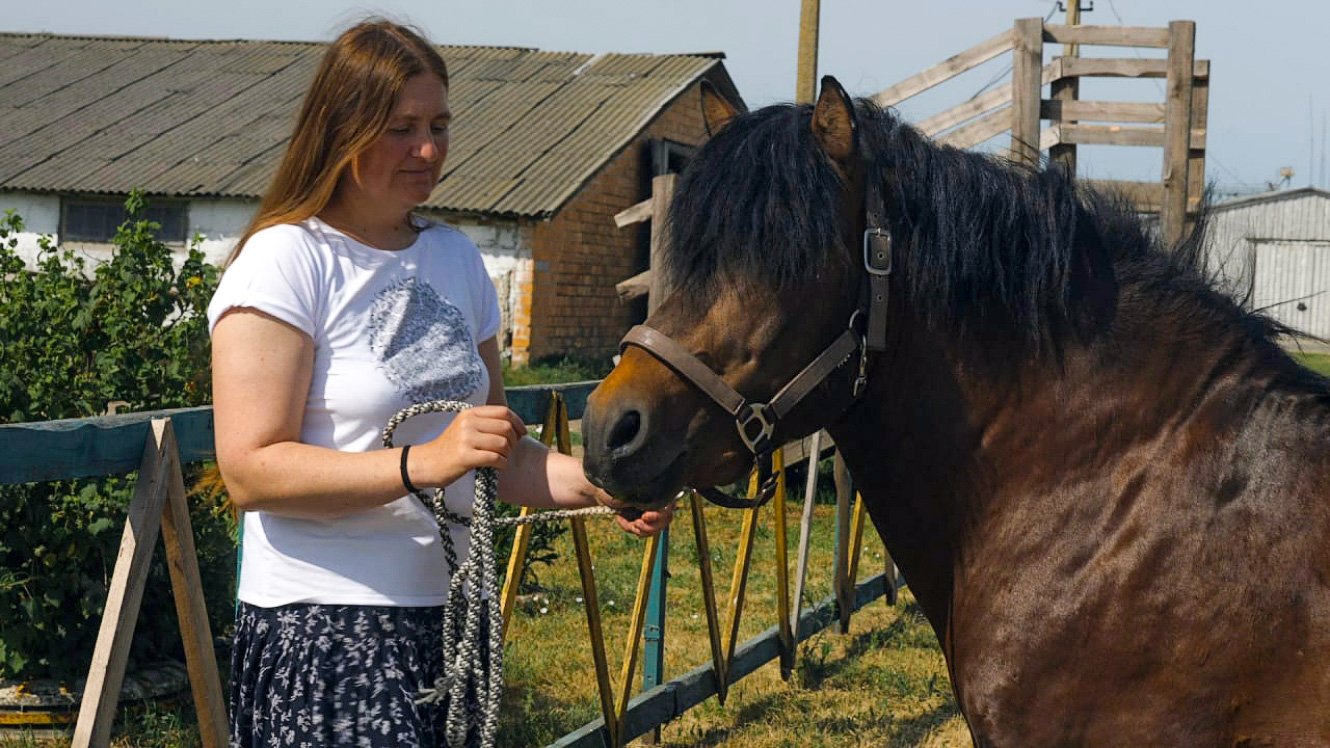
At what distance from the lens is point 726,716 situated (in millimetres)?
5164

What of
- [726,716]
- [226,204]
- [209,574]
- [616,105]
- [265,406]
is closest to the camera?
[265,406]

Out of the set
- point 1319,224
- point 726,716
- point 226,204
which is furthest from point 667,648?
point 1319,224

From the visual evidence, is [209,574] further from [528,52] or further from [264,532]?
[528,52]

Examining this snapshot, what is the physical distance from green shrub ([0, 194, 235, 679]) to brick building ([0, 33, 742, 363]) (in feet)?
39.3

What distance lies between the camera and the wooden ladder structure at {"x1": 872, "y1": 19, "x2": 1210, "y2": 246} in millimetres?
8516

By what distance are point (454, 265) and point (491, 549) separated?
53cm

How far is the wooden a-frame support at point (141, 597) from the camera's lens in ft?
6.99

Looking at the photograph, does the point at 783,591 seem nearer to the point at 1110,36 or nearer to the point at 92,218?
the point at 1110,36

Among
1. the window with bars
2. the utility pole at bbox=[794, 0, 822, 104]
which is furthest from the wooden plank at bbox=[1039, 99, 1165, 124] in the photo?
the window with bars

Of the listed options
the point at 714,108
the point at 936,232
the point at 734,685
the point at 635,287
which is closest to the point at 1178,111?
the point at 635,287

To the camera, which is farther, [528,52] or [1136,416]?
[528,52]

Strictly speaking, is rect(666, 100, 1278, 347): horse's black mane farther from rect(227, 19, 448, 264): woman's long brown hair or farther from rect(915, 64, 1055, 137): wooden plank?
rect(915, 64, 1055, 137): wooden plank

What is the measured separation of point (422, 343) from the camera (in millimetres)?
2076

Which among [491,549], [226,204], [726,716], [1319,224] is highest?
[1319,224]
